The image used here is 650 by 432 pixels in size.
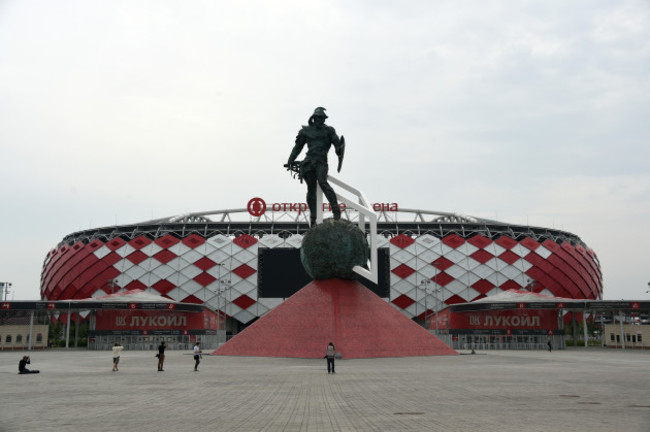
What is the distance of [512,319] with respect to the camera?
50844mm

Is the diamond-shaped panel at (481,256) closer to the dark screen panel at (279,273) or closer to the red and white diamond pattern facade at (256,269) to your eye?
the red and white diamond pattern facade at (256,269)

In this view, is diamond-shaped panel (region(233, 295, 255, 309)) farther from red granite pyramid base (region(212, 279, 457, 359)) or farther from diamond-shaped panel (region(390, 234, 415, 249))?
red granite pyramid base (region(212, 279, 457, 359))

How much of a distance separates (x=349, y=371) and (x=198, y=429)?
12424 mm

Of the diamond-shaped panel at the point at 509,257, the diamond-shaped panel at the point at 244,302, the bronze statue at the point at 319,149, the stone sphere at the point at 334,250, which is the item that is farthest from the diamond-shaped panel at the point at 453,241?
the stone sphere at the point at 334,250

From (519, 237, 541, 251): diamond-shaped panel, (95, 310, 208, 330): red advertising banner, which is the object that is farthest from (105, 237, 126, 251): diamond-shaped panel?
(519, 237, 541, 251): diamond-shaped panel

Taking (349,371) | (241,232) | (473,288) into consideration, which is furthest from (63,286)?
(349,371)

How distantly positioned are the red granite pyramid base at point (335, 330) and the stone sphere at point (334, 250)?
679 mm

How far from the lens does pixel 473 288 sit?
68250 millimetres

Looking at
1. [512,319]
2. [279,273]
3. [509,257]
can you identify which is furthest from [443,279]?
[279,273]

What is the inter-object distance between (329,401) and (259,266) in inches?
2135

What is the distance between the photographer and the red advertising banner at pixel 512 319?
49.6m

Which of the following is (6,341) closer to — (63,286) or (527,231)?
(63,286)

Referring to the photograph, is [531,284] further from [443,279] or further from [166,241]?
[166,241]

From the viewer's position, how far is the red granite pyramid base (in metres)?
28.2
